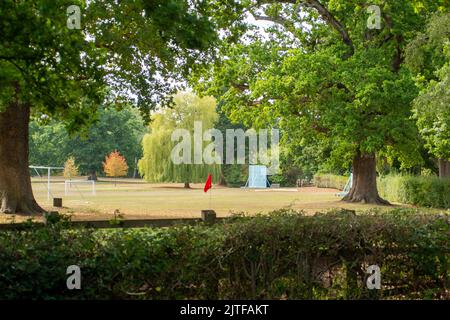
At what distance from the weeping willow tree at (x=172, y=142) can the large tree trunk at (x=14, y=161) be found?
35.5 meters

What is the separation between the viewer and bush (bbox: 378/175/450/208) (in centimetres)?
3127

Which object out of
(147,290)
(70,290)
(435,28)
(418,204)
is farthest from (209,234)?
(418,204)

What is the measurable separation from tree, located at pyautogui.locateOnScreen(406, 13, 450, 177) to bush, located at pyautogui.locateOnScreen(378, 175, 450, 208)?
245 inches

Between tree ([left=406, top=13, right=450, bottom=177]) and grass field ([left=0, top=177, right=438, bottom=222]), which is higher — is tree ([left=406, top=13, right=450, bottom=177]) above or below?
above

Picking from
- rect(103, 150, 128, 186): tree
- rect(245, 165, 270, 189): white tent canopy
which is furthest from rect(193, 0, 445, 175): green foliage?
rect(103, 150, 128, 186): tree

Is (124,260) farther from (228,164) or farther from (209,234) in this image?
(228,164)

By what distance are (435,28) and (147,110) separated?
11.9m

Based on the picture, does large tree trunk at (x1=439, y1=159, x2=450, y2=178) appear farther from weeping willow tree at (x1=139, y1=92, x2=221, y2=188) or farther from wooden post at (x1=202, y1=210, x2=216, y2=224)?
wooden post at (x1=202, y1=210, x2=216, y2=224)

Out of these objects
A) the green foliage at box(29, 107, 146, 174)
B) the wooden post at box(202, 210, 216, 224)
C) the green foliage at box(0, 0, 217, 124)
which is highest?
the green foliage at box(29, 107, 146, 174)

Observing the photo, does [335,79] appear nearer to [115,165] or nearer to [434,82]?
[434,82]

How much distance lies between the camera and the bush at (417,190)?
31266 millimetres

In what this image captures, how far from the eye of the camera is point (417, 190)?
33.8 metres

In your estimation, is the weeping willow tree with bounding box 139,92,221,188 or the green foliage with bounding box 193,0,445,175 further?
the weeping willow tree with bounding box 139,92,221,188

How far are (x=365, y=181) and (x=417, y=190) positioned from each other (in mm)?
3489
